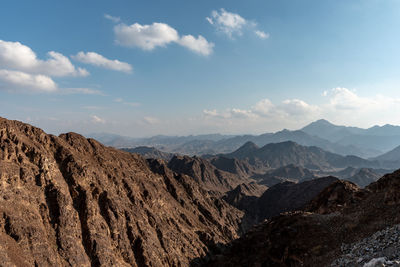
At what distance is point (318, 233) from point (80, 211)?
5327cm

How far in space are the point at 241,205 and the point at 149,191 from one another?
113 m

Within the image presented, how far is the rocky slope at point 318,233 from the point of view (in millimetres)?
30531

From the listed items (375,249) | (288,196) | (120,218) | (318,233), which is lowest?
(288,196)

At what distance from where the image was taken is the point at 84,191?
195 feet

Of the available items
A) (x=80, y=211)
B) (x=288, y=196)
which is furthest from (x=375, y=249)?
(x=288, y=196)

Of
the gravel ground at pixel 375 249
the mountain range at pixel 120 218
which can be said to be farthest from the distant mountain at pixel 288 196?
the gravel ground at pixel 375 249

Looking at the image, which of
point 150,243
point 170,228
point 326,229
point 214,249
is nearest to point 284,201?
point 214,249

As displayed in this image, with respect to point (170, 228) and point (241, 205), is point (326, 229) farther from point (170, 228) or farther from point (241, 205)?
point (241, 205)

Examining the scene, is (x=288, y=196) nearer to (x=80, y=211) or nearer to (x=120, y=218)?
(x=120, y=218)

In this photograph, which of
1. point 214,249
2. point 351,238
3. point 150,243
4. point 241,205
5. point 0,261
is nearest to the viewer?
point 351,238

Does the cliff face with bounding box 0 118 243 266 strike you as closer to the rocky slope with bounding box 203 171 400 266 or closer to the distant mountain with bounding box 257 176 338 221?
the rocky slope with bounding box 203 171 400 266

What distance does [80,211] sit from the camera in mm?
56938

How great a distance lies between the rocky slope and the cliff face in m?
23.1

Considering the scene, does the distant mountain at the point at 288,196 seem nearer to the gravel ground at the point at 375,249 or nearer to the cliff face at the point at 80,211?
the cliff face at the point at 80,211
